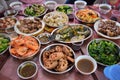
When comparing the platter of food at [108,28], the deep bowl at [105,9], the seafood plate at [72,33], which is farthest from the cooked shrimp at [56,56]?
the deep bowl at [105,9]

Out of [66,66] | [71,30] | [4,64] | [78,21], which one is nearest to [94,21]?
[78,21]

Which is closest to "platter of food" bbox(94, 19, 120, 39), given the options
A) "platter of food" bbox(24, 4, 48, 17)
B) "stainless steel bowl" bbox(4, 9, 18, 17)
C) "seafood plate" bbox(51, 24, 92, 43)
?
"seafood plate" bbox(51, 24, 92, 43)

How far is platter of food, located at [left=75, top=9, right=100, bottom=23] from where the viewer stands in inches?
76.6

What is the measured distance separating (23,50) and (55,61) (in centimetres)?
36

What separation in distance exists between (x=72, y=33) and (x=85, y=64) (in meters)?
0.48

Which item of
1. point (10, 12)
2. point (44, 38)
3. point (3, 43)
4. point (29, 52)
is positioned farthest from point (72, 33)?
point (10, 12)

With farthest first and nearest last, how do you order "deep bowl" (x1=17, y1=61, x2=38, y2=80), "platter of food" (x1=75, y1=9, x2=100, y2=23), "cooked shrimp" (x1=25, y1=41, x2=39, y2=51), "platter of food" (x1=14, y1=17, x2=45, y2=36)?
→ "platter of food" (x1=75, y1=9, x2=100, y2=23) → "platter of food" (x1=14, y1=17, x2=45, y2=36) → "cooked shrimp" (x1=25, y1=41, x2=39, y2=51) → "deep bowl" (x1=17, y1=61, x2=38, y2=80)

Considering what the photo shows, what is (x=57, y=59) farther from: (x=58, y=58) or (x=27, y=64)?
(x=27, y=64)

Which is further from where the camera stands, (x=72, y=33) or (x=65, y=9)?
(x=65, y=9)

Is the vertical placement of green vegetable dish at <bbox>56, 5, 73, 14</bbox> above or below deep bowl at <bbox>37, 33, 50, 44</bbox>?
above

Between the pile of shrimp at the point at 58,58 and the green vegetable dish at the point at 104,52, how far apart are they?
238 mm

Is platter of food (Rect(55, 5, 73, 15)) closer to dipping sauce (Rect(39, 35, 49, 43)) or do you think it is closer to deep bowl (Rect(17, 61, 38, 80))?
dipping sauce (Rect(39, 35, 49, 43))

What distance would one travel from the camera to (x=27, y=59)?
1524 millimetres

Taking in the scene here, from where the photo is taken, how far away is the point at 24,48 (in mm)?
1538
